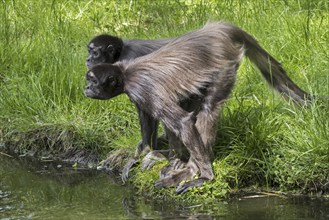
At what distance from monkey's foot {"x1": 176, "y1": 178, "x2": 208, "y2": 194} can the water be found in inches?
7.4

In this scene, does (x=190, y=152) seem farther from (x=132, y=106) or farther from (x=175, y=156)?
(x=132, y=106)

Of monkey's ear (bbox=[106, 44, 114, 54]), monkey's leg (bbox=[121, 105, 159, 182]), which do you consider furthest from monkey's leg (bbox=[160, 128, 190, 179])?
monkey's ear (bbox=[106, 44, 114, 54])

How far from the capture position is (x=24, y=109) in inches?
378

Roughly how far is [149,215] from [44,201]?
116 cm

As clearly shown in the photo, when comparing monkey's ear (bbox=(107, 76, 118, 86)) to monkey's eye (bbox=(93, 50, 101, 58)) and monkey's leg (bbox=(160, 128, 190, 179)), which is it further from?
monkey's eye (bbox=(93, 50, 101, 58))

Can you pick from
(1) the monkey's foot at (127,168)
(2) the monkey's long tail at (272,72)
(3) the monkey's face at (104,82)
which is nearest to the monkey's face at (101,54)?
(3) the monkey's face at (104,82)

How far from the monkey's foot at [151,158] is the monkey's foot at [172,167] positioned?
23cm

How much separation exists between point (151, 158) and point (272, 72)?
4.80 ft

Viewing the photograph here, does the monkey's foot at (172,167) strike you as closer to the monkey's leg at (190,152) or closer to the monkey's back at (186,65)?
the monkey's leg at (190,152)

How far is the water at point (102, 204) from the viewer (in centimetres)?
698

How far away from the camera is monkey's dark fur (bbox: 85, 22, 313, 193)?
7.41 m

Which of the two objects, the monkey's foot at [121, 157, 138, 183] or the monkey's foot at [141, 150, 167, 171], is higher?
the monkey's foot at [141, 150, 167, 171]

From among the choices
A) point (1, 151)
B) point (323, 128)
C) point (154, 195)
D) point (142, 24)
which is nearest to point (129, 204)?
point (154, 195)

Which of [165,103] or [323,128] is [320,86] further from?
[165,103]
